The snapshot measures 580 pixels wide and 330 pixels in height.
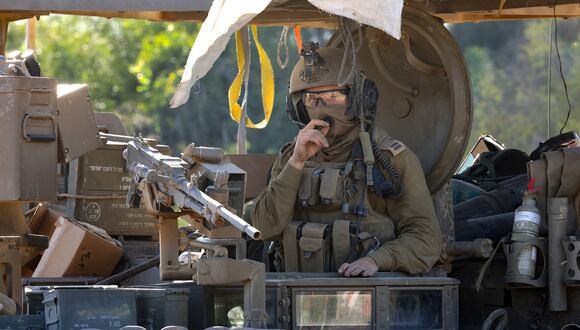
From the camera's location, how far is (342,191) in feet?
26.1

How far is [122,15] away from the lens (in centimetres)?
909

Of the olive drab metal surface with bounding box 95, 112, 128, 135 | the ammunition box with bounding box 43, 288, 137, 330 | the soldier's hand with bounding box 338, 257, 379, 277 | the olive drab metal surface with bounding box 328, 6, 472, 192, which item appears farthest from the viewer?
the olive drab metal surface with bounding box 95, 112, 128, 135

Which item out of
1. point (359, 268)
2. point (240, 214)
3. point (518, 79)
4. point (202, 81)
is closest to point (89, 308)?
point (240, 214)

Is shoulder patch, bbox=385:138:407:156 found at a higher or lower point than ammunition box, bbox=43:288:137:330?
higher

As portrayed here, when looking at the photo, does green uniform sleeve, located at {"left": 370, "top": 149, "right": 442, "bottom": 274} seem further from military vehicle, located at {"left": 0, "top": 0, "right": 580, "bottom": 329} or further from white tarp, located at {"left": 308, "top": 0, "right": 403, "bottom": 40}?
white tarp, located at {"left": 308, "top": 0, "right": 403, "bottom": 40}

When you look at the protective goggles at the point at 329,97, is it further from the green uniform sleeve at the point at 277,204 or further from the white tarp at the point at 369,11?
the white tarp at the point at 369,11

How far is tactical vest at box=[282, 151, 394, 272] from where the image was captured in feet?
25.8

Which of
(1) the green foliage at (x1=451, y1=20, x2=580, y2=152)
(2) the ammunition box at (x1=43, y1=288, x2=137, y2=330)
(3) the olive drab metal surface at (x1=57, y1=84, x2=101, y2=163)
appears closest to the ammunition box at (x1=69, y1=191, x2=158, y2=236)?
(3) the olive drab metal surface at (x1=57, y1=84, x2=101, y2=163)

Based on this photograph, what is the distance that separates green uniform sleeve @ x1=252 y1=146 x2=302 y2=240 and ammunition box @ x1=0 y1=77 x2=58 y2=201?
1.10 metres

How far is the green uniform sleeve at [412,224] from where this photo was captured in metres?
7.80

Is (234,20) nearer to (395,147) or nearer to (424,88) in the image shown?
(395,147)

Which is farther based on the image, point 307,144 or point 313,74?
point 313,74

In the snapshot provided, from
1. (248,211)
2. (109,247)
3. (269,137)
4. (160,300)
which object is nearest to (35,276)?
(109,247)

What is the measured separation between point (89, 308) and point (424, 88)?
116 inches
